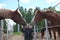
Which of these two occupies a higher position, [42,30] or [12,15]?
[12,15]

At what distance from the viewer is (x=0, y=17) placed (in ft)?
30.1

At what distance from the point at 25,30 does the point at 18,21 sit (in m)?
1.50

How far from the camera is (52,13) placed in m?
7.89

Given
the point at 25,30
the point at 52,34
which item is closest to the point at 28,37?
the point at 25,30

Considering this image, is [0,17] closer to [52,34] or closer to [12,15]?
[12,15]

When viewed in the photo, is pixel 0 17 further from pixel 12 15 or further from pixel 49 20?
pixel 49 20

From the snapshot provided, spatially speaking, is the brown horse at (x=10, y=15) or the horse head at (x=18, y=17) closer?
the horse head at (x=18, y=17)

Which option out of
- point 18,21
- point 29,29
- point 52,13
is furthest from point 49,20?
point 18,21

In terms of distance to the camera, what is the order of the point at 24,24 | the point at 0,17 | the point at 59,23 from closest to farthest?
the point at 59,23, the point at 24,24, the point at 0,17

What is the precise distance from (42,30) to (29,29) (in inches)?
52.7

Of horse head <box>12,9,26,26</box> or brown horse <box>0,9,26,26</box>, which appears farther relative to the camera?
brown horse <box>0,9,26,26</box>

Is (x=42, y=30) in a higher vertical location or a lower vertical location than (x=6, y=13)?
lower

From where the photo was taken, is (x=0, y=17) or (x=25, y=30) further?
(x=0, y=17)

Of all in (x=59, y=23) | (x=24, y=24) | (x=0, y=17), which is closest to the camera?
(x=59, y=23)
